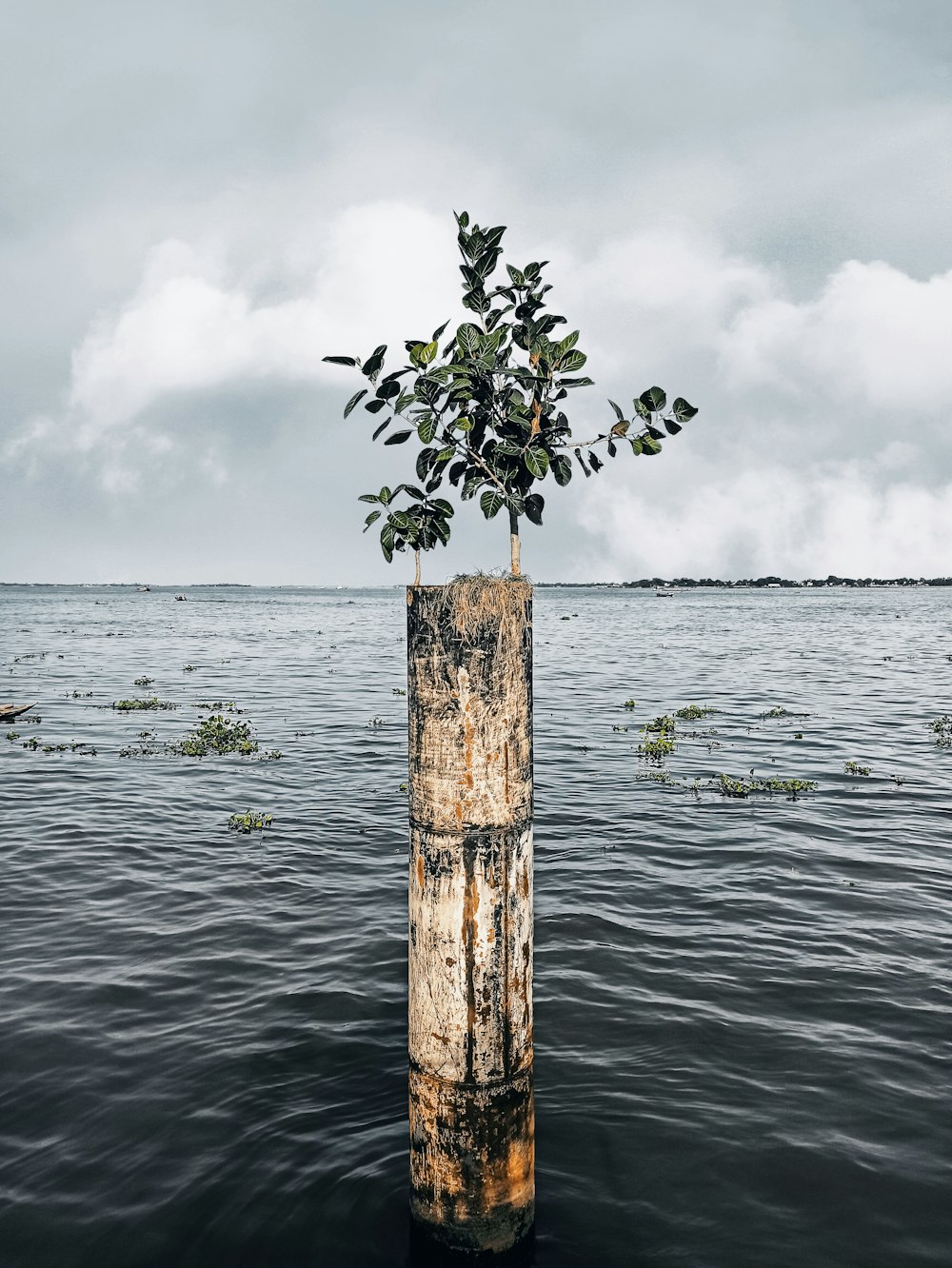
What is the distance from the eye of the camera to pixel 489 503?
191 inches

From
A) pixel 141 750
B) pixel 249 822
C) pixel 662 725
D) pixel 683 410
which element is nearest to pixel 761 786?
pixel 662 725

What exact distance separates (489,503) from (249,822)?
33.6 feet

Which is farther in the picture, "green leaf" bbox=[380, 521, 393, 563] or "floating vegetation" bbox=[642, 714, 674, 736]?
"floating vegetation" bbox=[642, 714, 674, 736]

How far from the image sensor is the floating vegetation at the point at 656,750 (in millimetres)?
18581

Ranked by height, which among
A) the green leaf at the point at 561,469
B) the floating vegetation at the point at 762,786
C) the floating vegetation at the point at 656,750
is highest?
the green leaf at the point at 561,469

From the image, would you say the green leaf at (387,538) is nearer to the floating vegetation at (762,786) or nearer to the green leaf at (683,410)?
the green leaf at (683,410)

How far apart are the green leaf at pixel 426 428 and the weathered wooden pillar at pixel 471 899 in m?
0.84

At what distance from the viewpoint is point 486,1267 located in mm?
4637

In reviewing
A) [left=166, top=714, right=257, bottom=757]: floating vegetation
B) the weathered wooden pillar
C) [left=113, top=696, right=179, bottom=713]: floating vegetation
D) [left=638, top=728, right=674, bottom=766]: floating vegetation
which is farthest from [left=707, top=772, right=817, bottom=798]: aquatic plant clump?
[left=113, top=696, right=179, bottom=713]: floating vegetation

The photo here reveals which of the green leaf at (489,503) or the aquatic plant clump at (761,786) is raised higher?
the green leaf at (489,503)

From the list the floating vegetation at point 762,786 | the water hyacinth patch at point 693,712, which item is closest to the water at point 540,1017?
the floating vegetation at point 762,786

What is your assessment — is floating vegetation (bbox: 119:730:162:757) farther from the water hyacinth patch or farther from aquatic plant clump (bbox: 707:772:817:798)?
the water hyacinth patch

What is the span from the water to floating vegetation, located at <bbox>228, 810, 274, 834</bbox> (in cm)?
23

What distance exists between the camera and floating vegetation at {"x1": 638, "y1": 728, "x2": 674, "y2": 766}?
18581 millimetres
